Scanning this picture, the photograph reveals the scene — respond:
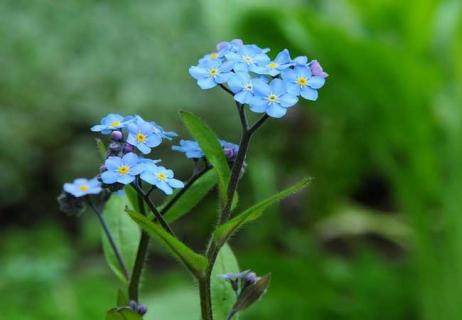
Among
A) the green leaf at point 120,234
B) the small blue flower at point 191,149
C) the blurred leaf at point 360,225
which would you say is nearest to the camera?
the small blue flower at point 191,149

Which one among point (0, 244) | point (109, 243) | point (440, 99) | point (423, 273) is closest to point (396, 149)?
point (440, 99)

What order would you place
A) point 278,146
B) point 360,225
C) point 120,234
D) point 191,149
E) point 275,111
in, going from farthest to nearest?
point 278,146 → point 360,225 → point 120,234 → point 191,149 → point 275,111

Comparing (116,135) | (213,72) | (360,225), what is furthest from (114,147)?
(360,225)

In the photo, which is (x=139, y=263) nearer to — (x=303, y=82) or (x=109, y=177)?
(x=109, y=177)

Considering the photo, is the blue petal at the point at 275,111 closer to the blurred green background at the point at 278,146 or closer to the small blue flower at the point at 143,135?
the small blue flower at the point at 143,135

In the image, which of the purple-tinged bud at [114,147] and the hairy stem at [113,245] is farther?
the hairy stem at [113,245]

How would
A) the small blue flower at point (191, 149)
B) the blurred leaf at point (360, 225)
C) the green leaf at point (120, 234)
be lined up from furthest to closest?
the blurred leaf at point (360, 225), the green leaf at point (120, 234), the small blue flower at point (191, 149)

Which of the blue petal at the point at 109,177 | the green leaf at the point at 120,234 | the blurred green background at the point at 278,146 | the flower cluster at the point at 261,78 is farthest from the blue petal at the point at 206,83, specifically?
the blurred green background at the point at 278,146
